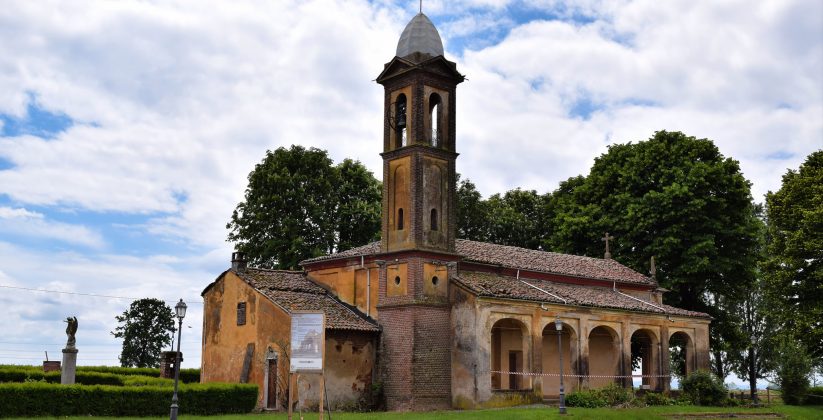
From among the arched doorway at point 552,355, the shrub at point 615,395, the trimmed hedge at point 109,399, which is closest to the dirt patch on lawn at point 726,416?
the shrub at point 615,395

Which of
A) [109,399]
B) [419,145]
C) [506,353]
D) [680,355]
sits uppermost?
[419,145]

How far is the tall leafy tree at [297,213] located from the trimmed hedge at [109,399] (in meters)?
21.9

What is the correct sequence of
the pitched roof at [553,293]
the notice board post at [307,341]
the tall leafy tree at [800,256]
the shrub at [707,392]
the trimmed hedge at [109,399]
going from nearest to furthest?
1. the notice board post at [307,341]
2. the trimmed hedge at [109,399]
3. the pitched roof at [553,293]
4. the shrub at [707,392]
5. the tall leafy tree at [800,256]

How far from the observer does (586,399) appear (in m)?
35.2

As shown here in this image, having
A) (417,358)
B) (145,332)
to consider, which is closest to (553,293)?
(417,358)

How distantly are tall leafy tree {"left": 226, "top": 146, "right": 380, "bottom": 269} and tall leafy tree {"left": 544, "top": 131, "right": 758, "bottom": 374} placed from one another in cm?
1511

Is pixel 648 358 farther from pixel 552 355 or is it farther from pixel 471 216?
pixel 471 216

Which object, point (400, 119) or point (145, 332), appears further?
point (145, 332)

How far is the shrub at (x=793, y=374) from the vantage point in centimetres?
4522

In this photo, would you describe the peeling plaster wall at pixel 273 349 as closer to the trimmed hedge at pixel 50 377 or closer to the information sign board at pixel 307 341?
the trimmed hedge at pixel 50 377

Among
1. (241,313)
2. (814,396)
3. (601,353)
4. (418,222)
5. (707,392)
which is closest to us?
(418,222)

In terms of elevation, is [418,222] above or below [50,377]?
above

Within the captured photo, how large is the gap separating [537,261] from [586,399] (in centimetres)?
959

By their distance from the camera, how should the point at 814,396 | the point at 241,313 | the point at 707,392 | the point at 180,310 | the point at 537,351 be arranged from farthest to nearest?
the point at 814,396, the point at 707,392, the point at 241,313, the point at 537,351, the point at 180,310
